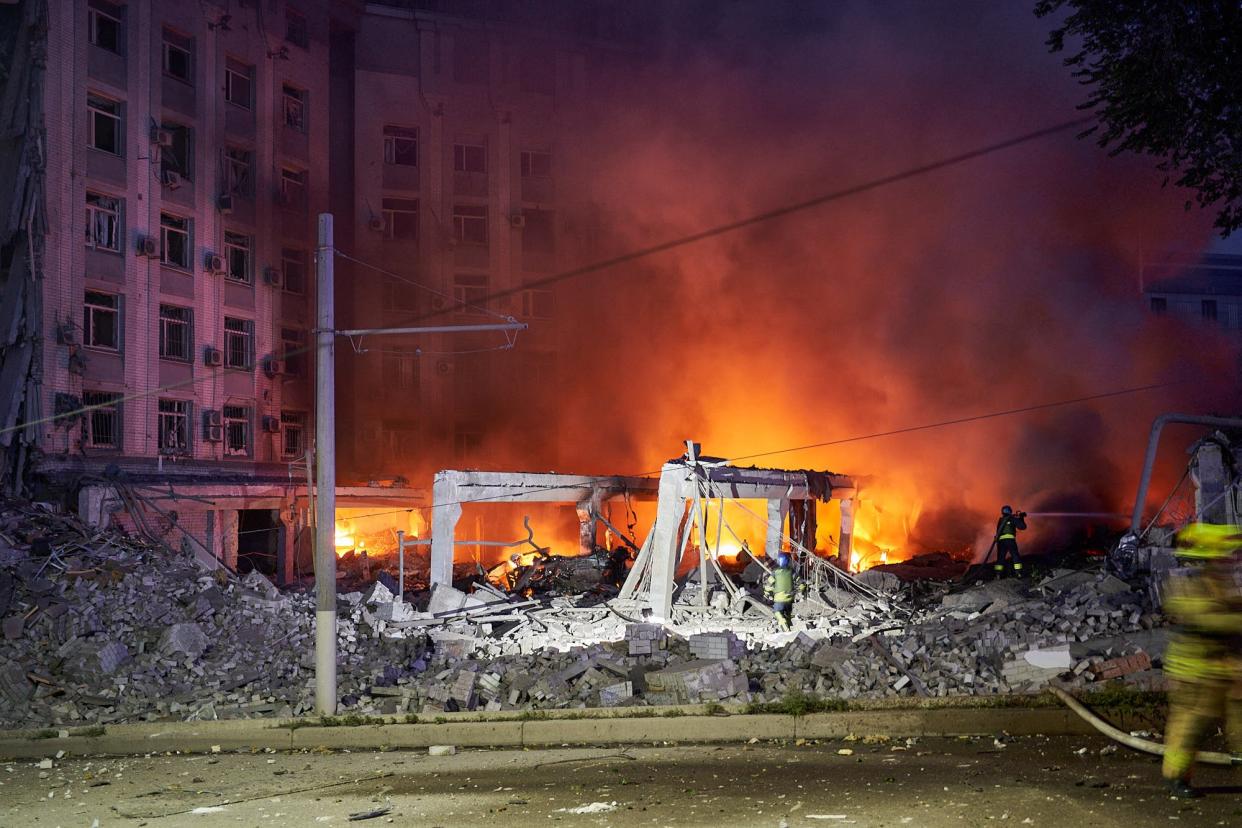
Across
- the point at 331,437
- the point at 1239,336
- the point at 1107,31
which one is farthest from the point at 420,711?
the point at 1239,336

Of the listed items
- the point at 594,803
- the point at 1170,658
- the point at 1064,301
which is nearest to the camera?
the point at 1170,658

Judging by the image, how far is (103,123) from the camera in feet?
104

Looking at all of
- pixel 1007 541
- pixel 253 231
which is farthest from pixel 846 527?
pixel 253 231

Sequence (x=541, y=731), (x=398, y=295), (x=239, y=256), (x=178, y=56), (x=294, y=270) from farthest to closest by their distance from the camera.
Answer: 1. (x=398, y=295)
2. (x=294, y=270)
3. (x=239, y=256)
4. (x=178, y=56)
5. (x=541, y=731)

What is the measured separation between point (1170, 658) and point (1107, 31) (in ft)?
41.2

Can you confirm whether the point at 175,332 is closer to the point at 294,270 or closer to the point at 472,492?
the point at 294,270

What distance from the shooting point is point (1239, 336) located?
4053cm

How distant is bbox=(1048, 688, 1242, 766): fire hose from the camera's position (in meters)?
8.03

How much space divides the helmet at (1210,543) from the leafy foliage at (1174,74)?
10998mm

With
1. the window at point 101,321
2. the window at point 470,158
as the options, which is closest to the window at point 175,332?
the window at point 101,321

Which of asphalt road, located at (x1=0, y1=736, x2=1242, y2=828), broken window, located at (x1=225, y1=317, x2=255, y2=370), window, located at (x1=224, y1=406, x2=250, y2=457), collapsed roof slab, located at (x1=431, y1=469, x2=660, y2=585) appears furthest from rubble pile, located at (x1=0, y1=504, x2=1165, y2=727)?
broken window, located at (x1=225, y1=317, x2=255, y2=370)

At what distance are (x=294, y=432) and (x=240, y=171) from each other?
29.7 feet

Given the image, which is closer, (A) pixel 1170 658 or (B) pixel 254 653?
(A) pixel 1170 658

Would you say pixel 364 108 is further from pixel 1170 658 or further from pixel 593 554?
pixel 1170 658
